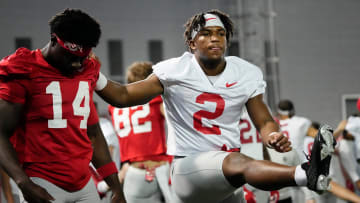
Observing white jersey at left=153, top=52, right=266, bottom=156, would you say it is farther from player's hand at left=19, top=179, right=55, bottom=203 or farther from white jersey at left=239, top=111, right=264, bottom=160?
white jersey at left=239, top=111, right=264, bottom=160

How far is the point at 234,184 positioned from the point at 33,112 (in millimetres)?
1090

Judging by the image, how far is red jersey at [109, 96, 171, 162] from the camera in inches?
198

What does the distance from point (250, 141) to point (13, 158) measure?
9.77ft

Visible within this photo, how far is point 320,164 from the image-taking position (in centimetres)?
254

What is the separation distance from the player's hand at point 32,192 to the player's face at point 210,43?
1356 millimetres

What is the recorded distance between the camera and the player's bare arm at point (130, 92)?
3266mm

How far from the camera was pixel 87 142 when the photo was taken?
115 inches

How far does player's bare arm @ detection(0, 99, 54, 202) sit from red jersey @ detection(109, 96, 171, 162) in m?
2.40

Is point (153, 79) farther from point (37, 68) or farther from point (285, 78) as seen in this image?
point (285, 78)

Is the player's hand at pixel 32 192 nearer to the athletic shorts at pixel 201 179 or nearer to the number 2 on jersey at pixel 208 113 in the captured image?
the athletic shorts at pixel 201 179

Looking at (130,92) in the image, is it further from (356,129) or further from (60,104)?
(356,129)

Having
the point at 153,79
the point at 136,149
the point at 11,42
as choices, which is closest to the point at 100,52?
the point at 11,42

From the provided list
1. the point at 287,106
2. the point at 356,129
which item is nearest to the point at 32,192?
the point at 287,106

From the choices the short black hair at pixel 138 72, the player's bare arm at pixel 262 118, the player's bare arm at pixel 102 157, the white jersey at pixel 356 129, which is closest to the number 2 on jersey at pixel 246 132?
the short black hair at pixel 138 72
